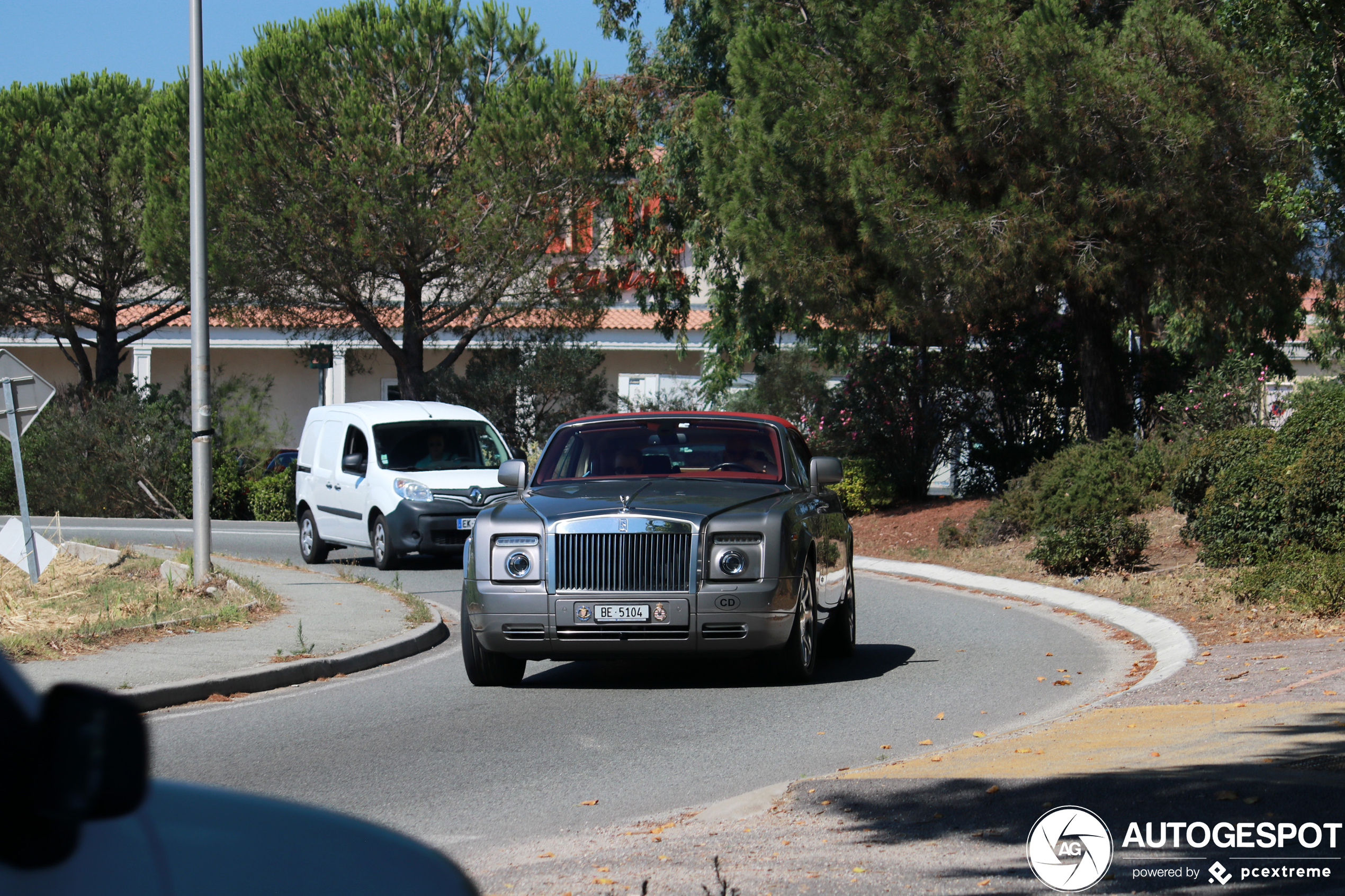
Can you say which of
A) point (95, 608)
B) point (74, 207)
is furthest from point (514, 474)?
point (74, 207)

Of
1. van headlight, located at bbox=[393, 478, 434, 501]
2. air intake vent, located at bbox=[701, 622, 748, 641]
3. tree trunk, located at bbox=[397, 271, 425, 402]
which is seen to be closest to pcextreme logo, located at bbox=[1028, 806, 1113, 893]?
air intake vent, located at bbox=[701, 622, 748, 641]

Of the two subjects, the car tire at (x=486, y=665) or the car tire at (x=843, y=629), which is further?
the car tire at (x=843, y=629)

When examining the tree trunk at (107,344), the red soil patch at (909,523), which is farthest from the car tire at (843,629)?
the tree trunk at (107,344)

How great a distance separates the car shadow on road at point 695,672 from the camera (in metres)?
9.41

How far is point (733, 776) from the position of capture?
6.62 meters

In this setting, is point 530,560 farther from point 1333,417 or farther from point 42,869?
point 1333,417

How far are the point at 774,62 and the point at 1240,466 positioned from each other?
9838mm

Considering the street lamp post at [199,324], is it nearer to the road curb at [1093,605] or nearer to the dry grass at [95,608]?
the dry grass at [95,608]

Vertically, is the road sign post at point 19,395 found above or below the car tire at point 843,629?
above

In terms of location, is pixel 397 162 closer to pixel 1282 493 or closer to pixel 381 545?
pixel 381 545

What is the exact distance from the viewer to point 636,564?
860 centimetres

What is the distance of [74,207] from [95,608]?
21.8 m

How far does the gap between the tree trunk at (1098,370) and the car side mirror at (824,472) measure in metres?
12.6

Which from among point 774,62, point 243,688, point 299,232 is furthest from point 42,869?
point 299,232
